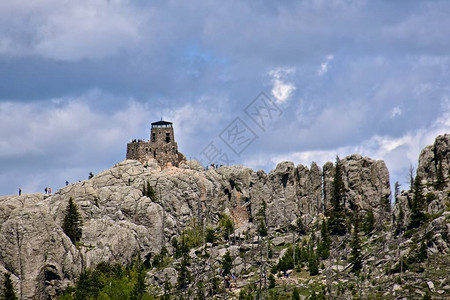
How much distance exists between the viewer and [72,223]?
18512 centimetres

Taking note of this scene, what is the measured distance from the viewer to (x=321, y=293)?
15488 cm

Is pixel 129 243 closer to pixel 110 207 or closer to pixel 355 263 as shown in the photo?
pixel 110 207

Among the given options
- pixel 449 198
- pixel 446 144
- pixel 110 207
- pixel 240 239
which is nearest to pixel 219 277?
pixel 240 239

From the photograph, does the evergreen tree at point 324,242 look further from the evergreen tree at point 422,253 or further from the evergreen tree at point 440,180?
the evergreen tree at point 440,180

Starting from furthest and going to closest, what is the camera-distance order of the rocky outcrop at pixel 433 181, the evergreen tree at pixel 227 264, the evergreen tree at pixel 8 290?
the evergreen tree at pixel 227 264 < the rocky outcrop at pixel 433 181 < the evergreen tree at pixel 8 290

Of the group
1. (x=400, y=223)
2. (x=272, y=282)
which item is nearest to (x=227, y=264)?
(x=272, y=282)

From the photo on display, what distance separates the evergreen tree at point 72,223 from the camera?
599ft

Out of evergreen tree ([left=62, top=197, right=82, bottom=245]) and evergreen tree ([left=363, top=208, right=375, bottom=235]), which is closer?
evergreen tree ([left=62, top=197, right=82, bottom=245])

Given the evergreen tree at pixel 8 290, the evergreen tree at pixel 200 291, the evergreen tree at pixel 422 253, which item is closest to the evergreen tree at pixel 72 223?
the evergreen tree at pixel 8 290

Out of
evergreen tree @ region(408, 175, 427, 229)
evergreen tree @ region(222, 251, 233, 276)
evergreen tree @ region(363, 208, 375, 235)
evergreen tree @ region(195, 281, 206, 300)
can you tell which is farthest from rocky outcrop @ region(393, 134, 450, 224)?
evergreen tree @ region(195, 281, 206, 300)

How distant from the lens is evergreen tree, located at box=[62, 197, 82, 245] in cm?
18262

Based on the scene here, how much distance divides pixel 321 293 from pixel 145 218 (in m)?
60.1

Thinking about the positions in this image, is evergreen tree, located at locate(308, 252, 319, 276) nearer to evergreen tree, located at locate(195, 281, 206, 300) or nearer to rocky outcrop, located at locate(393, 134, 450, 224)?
rocky outcrop, located at locate(393, 134, 450, 224)

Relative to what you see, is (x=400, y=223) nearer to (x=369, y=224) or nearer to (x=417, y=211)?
(x=417, y=211)
